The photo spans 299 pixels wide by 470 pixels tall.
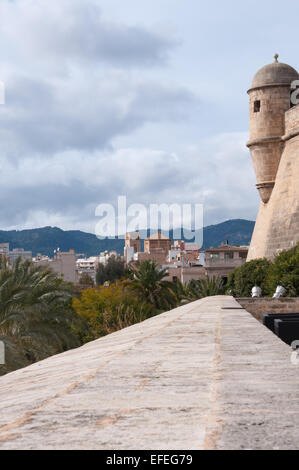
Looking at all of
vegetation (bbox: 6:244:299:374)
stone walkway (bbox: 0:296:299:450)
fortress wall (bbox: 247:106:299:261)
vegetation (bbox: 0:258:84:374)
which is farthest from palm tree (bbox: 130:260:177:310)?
stone walkway (bbox: 0:296:299:450)

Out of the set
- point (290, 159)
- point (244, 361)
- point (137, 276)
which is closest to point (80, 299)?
point (137, 276)

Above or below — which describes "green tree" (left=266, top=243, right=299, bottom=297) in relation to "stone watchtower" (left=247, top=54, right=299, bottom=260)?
below

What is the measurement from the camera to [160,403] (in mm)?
1848

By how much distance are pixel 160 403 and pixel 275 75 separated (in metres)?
26.0

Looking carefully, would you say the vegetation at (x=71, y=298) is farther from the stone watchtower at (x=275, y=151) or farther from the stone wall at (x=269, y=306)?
the stone wall at (x=269, y=306)

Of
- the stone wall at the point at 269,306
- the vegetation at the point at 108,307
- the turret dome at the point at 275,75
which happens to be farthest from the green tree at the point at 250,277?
the stone wall at the point at 269,306

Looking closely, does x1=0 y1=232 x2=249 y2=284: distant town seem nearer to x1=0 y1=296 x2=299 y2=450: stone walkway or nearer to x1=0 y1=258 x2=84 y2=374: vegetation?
x1=0 y1=258 x2=84 y2=374: vegetation

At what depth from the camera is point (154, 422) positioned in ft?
5.26

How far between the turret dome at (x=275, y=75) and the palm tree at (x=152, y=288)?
11.7 meters

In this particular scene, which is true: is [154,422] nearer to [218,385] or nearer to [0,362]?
[218,385]

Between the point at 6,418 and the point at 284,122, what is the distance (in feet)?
86.1

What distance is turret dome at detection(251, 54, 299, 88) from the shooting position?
26203 millimetres

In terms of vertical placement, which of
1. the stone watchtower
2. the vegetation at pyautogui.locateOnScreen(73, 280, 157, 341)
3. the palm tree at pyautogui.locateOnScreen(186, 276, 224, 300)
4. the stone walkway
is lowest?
the vegetation at pyautogui.locateOnScreen(73, 280, 157, 341)

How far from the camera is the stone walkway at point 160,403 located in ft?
4.70
